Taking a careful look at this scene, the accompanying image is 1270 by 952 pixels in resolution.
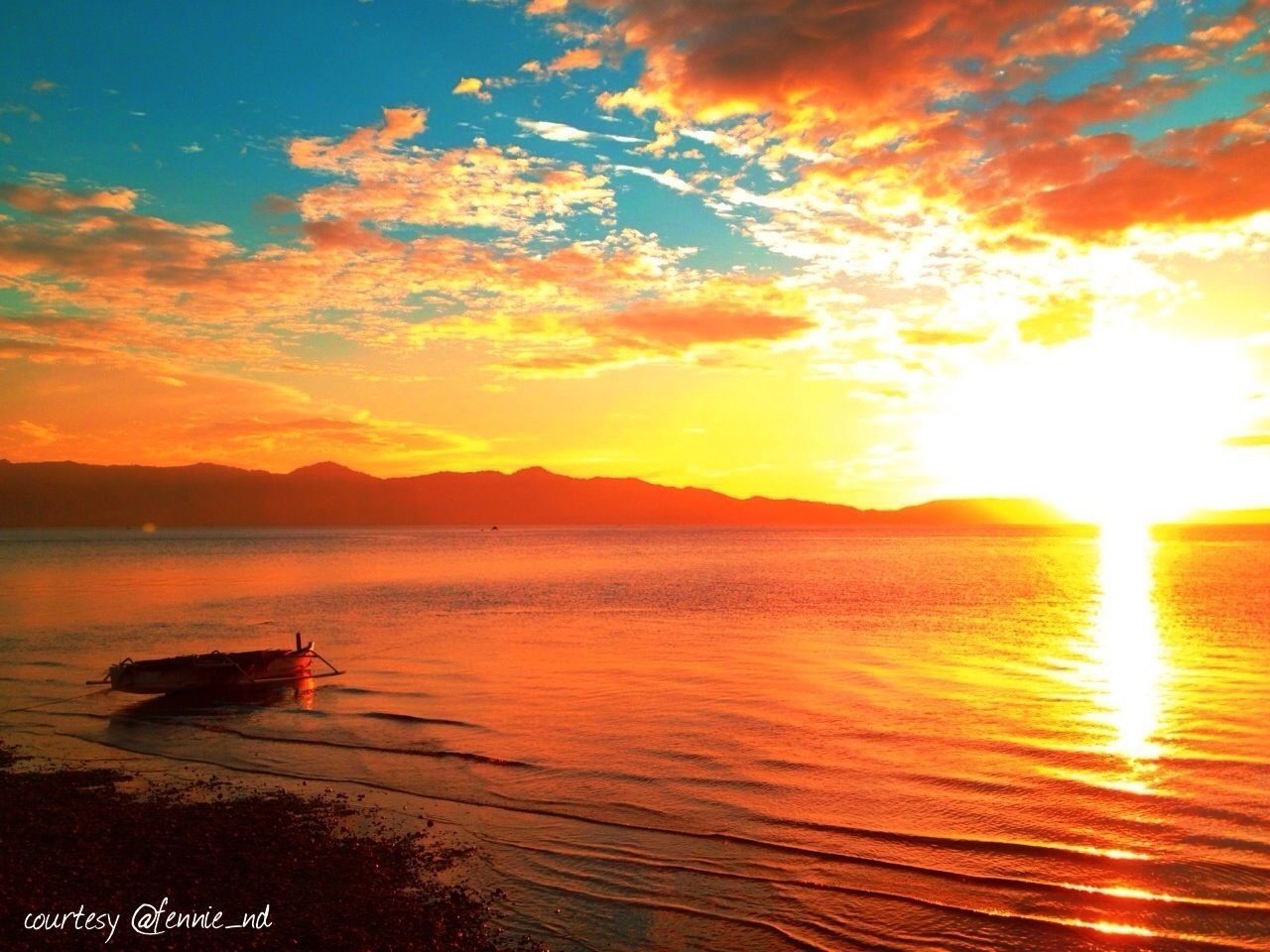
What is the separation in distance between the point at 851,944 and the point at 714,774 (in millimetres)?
8612

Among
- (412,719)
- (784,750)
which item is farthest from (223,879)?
(784,750)

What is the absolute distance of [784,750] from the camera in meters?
23.1

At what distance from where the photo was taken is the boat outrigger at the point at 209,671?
98.2ft

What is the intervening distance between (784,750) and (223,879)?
14.3m

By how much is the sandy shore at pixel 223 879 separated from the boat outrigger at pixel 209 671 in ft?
41.0

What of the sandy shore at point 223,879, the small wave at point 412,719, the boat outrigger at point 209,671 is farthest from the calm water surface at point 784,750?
the sandy shore at point 223,879

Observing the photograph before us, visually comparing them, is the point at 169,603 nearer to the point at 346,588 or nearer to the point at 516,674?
the point at 346,588

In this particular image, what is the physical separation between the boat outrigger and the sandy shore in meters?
12.5

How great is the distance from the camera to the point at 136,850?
1437 cm

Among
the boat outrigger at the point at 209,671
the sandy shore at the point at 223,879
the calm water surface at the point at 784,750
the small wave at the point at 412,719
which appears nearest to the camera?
the sandy shore at the point at 223,879

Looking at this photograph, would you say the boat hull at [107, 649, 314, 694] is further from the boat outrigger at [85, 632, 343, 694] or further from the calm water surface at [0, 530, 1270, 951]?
the calm water surface at [0, 530, 1270, 951]

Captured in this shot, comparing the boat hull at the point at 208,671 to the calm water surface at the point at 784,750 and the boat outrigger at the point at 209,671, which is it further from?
the calm water surface at the point at 784,750

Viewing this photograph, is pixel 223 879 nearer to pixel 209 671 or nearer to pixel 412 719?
pixel 412 719

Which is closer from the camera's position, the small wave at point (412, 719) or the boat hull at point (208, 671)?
the small wave at point (412, 719)
